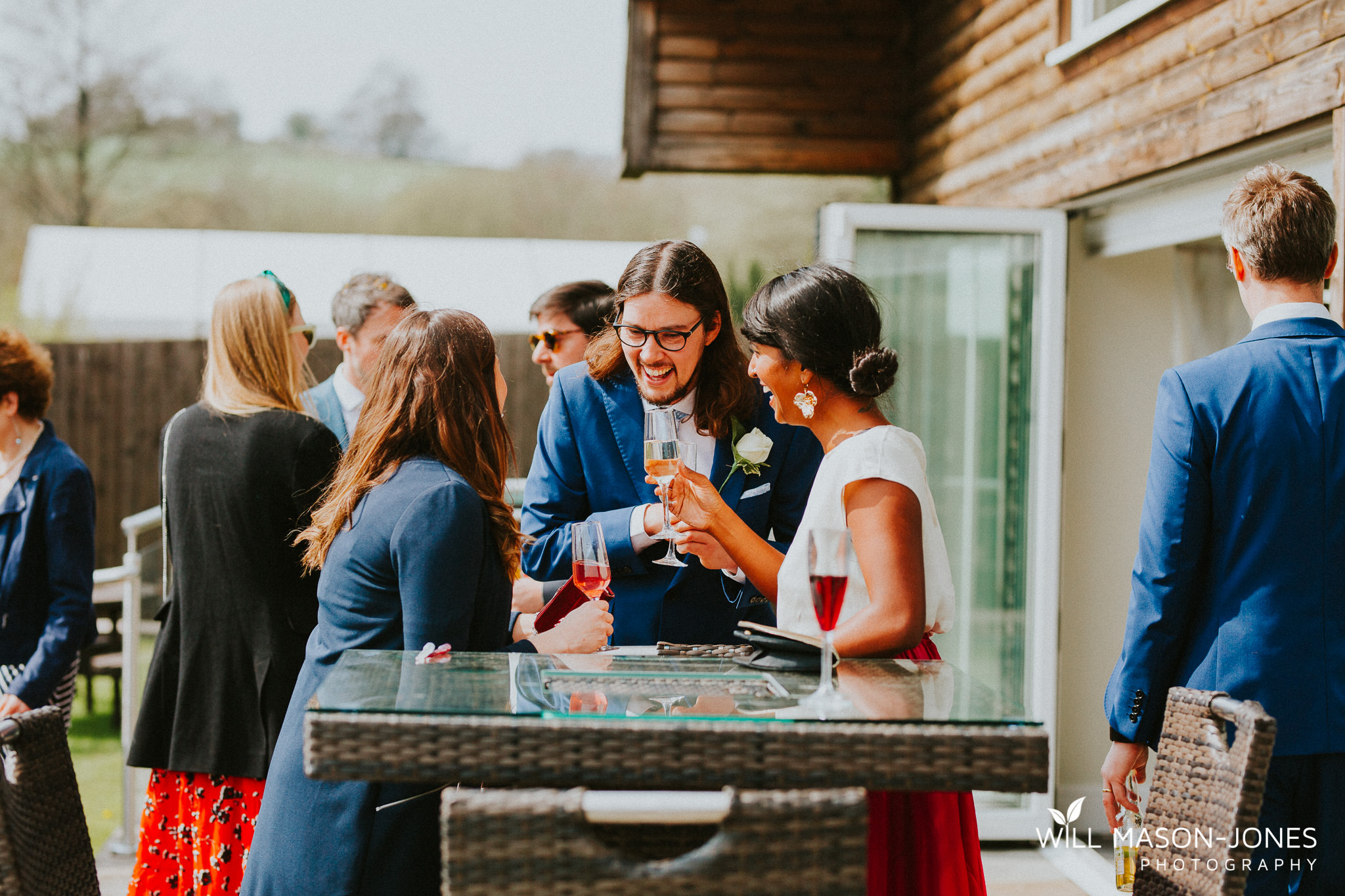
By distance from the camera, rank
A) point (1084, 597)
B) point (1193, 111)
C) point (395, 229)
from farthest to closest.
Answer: point (395, 229) < point (1084, 597) < point (1193, 111)

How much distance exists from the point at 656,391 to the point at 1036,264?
236 cm

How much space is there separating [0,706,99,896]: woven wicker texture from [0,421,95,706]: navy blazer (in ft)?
4.35

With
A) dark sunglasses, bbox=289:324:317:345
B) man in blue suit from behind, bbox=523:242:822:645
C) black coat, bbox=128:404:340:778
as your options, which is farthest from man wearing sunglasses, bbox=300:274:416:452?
man in blue suit from behind, bbox=523:242:822:645

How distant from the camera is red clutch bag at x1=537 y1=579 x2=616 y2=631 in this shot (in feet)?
6.23

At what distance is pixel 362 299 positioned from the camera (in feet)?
11.4

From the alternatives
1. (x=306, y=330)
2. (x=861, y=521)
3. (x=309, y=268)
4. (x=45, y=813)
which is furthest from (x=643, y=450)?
(x=309, y=268)

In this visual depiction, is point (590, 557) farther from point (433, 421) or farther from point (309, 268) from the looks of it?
point (309, 268)

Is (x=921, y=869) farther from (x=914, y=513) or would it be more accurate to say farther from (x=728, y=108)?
(x=728, y=108)

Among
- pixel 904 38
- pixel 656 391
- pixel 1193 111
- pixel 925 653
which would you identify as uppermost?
pixel 904 38

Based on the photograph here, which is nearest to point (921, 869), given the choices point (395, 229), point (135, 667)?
point (135, 667)

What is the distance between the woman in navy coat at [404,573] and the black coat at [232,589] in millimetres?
532

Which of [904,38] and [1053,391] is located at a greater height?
[904,38]

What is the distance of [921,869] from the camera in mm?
1722

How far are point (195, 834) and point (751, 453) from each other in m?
1.47
